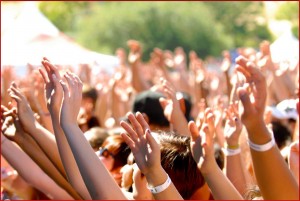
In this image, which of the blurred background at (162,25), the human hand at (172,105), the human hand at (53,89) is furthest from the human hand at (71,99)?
the blurred background at (162,25)

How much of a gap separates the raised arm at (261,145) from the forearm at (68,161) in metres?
0.82

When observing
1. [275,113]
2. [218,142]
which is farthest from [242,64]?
[275,113]

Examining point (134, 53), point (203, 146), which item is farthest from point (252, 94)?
point (134, 53)

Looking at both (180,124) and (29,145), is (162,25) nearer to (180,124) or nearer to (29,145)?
(180,124)

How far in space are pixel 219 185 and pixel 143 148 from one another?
0.29m

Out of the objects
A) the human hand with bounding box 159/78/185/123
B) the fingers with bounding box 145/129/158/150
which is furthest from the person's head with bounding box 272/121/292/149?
the fingers with bounding box 145/129/158/150

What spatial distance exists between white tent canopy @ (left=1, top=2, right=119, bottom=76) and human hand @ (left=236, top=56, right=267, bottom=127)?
228 inches

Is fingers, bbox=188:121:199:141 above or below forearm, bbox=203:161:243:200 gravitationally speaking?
above

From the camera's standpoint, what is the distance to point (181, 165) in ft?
9.66

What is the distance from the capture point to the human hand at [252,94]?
216 centimetres

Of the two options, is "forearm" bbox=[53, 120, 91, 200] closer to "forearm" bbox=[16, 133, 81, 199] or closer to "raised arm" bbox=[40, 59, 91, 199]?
"raised arm" bbox=[40, 59, 91, 199]

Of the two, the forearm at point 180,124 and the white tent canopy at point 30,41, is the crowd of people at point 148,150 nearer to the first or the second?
the forearm at point 180,124

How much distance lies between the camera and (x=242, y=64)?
2.28m

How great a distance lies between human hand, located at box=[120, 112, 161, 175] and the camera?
89.7 inches
